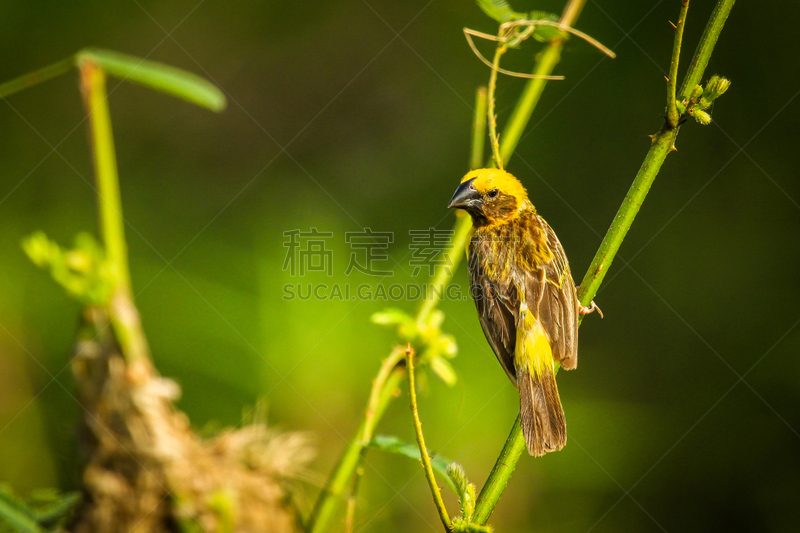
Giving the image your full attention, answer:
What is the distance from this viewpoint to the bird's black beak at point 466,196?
7.91ft

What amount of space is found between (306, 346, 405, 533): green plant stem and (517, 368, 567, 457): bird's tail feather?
0.37 m

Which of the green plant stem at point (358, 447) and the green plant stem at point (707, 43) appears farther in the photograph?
the green plant stem at point (358, 447)

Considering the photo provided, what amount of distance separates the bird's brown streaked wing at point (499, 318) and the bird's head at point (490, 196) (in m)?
0.27

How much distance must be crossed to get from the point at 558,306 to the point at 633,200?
0.94 metres

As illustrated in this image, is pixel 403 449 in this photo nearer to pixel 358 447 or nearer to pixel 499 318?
pixel 358 447

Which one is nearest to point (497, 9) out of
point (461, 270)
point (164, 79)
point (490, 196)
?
point (164, 79)

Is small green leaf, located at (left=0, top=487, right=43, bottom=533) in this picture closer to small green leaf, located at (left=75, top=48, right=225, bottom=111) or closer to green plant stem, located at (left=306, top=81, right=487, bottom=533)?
green plant stem, located at (left=306, top=81, right=487, bottom=533)

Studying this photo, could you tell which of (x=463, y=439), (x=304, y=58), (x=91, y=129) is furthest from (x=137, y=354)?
(x=304, y=58)

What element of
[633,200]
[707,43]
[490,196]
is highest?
[490,196]

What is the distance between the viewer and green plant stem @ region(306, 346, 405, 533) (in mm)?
1571

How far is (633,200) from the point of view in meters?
1.44

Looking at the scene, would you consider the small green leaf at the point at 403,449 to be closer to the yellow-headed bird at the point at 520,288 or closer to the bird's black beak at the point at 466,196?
the yellow-headed bird at the point at 520,288

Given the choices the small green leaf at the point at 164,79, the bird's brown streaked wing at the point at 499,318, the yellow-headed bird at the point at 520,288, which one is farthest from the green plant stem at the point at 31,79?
the bird's brown streaked wing at the point at 499,318

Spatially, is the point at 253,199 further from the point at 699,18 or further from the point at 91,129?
the point at 699,18
